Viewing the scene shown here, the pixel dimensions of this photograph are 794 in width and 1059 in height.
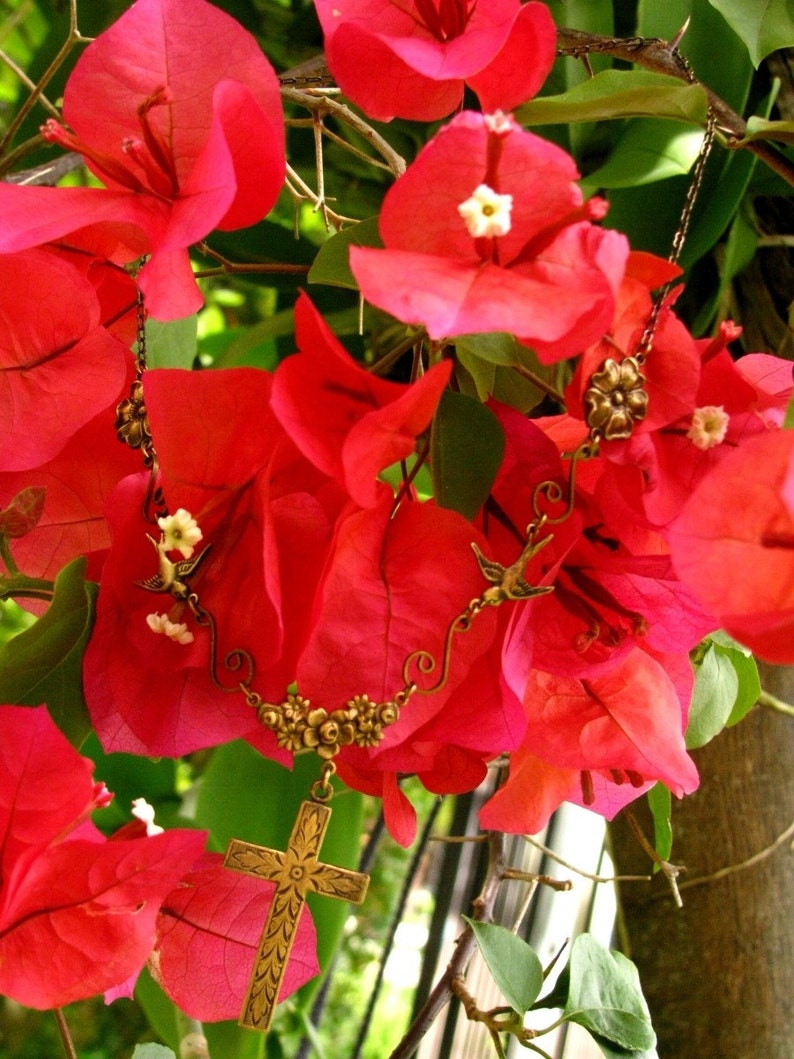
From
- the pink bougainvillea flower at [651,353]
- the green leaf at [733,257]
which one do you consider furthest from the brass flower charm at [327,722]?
the green leaf at [733,257]

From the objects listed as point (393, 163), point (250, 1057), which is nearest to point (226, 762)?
point (250, 1057)

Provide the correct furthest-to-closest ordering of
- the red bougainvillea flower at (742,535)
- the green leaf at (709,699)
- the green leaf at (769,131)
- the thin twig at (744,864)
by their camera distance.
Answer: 1. the thin twig at (744,864)
2. the green leaf at (709,699)
3. the green leaf at (769,131)
4. the red bougainvillea flower at (742,535)

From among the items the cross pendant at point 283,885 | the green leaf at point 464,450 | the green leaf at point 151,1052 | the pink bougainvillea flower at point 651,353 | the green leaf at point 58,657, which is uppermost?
the pink bougainvillea flower at point 651,353

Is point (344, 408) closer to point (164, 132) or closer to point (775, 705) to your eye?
point (164, 132)

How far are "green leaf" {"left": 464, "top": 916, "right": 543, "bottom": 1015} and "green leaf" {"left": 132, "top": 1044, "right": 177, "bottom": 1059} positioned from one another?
0.43 ft

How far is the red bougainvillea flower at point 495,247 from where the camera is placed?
26 cm

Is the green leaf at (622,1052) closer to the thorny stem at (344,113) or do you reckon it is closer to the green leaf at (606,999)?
the green leaf at (606,999)

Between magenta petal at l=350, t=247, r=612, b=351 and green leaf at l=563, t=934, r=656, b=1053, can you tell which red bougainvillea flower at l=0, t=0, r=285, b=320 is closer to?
magenta petal at l=350, t=247, r=612, b=351

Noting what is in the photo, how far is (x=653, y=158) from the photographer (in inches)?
22.9

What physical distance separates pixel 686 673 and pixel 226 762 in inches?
15.8

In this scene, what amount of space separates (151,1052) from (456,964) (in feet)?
0.42

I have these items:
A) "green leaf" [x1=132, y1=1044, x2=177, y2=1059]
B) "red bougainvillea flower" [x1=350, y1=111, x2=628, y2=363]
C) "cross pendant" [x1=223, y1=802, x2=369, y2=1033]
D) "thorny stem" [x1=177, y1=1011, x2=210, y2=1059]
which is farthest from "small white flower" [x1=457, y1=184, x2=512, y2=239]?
"thorny stem" [x1=177, y1=1011, x2=210, y2=1059]

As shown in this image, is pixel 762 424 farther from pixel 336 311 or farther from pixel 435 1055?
pixel 435 1055

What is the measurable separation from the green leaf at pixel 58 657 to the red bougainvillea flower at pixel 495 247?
6.2 inches
